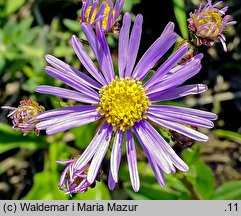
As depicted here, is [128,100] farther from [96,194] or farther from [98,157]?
[96,194]

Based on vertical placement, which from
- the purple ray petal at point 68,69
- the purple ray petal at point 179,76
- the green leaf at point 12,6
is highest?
the green leaf at point 12,6

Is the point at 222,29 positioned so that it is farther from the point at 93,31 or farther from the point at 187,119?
the point at 93,31

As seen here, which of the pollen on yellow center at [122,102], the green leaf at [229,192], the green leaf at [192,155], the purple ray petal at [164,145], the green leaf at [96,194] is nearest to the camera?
the purple ray petal at [164,145]

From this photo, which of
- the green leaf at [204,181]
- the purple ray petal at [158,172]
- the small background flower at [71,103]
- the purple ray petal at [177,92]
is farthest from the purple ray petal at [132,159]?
the green leaf at [204,181]

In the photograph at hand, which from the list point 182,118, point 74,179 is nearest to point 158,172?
point 182,118

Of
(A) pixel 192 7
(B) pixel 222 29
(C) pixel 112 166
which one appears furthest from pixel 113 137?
(A) pixel 192 7

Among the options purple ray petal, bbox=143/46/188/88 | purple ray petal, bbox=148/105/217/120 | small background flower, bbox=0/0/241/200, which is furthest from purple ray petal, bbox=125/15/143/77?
small background flower, bbox=0/0/241/200

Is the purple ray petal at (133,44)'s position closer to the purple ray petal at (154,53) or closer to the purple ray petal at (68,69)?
the purple ray petal at (154,53)
